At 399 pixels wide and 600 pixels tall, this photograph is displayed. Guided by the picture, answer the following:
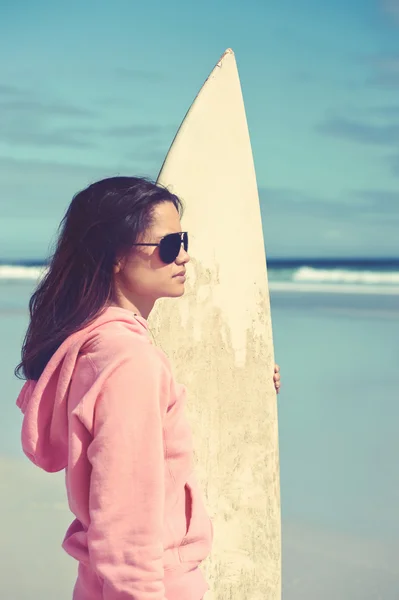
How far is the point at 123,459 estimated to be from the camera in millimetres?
968

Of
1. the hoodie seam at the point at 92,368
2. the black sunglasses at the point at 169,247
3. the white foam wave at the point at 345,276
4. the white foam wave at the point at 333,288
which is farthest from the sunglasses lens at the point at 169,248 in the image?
the white foam wave at the point at 345,276

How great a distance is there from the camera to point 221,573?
7.54ft

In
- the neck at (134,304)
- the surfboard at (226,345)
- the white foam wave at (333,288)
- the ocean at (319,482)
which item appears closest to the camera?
the neck at (134,304)

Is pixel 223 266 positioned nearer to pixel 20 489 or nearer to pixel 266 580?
pixel 266 580

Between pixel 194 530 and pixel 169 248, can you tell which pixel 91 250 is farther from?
pixel 194 530

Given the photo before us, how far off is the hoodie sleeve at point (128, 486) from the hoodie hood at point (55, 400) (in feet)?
0.32

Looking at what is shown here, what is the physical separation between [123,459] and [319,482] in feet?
9.10

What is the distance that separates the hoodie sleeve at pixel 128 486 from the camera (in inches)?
37.3

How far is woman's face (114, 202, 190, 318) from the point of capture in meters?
1.17

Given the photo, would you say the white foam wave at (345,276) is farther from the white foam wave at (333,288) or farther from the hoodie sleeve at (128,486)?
the hoodie sleeve at (128,486)

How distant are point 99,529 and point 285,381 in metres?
4.25

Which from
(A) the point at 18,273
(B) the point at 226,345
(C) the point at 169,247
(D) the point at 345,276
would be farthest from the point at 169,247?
(A) the point at 18,273

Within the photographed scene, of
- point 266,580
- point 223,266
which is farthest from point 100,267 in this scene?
point 266,580

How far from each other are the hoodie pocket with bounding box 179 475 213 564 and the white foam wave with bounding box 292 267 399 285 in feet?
46.1
